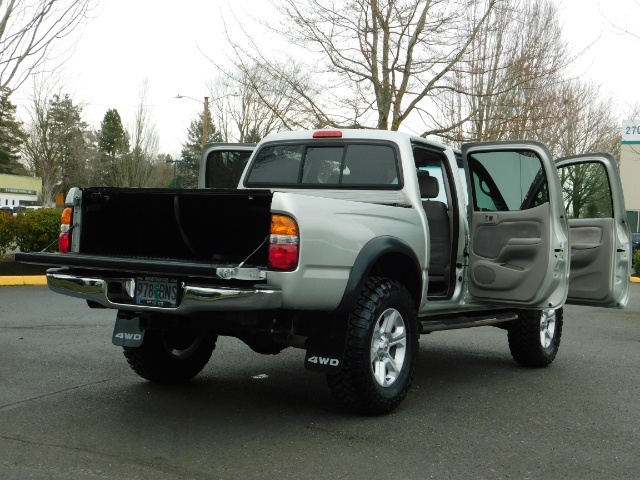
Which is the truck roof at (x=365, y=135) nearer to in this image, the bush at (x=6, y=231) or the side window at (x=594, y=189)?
the side window at (x=594, y=189)

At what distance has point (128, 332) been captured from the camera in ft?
18.0

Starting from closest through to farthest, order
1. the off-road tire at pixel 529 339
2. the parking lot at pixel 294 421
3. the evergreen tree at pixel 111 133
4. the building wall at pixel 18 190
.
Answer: the parking lot at pixel 294 421 < the off-road tire at pixel 529 339 < the building wall at pixel 18 190 < the evergreen tree at pixel 111 133

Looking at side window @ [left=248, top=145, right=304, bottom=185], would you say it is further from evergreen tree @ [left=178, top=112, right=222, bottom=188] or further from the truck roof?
evergreen tree @ [left=178, top=112, right=222, bottom=188]

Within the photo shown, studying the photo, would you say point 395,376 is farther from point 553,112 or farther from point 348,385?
point 553,112

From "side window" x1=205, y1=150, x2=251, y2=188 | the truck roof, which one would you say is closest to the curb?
"side window" x1=205, y1=150, x2=251, y2=188

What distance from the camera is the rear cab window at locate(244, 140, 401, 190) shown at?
247 inches

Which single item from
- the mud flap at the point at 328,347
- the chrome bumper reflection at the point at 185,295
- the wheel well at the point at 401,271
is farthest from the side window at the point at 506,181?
the chrome bumper reflection at the point at 185,295

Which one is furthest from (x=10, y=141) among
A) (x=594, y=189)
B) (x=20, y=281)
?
(x=594, y=189)

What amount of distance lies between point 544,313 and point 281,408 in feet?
10.5

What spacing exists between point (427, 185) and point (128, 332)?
246cm

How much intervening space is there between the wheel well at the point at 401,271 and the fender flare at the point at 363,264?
136mm

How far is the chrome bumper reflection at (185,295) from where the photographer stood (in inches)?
181

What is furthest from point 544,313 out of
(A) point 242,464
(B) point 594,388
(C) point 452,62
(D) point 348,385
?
(C) point 452,62

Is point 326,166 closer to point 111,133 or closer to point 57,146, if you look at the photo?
point 57,146
